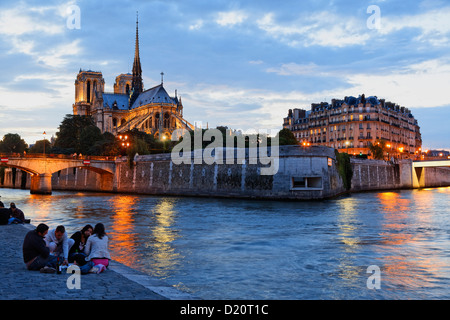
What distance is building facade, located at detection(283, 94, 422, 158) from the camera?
96500 mm

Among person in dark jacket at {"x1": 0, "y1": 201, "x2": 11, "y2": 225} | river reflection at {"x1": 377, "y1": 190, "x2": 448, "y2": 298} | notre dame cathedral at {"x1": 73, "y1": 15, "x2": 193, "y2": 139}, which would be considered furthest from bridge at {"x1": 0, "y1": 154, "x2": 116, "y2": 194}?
notre dame cathedral at {"x1": 73, "y1": 15, "x2": 193, "y2": 139}

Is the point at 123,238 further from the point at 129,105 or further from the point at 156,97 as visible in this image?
the point at 129,105

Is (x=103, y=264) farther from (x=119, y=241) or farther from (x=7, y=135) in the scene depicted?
(x=7, y=135)

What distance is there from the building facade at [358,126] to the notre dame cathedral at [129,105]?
34.6 meters

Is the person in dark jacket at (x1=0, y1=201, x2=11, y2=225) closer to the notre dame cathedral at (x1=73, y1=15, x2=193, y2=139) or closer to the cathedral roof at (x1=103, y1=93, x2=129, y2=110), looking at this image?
the notre dame cathedral at (x1=73, y1=15, x2=193, y2=139)

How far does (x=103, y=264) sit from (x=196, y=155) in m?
41.5

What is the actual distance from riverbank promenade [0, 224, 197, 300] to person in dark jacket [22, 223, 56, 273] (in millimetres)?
155

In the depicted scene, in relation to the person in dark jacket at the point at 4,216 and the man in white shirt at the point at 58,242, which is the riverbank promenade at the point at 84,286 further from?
the person in dark jacket at the point at 4,216

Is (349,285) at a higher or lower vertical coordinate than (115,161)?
lower

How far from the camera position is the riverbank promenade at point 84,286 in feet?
26.9

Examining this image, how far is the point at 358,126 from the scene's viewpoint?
9725cm

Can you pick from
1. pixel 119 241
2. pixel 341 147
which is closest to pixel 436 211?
pixel 119 241

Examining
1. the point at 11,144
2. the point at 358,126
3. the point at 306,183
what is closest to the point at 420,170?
the point at 358,126
